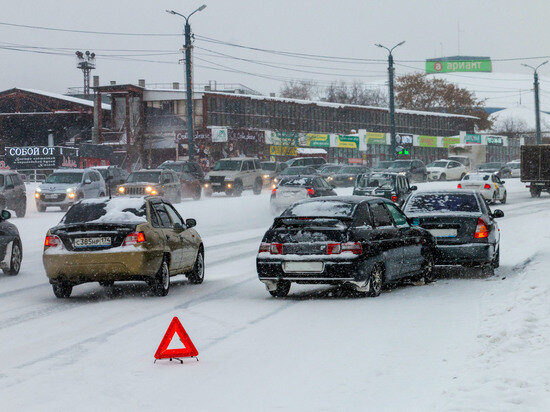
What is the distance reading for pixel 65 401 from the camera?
23.0ft

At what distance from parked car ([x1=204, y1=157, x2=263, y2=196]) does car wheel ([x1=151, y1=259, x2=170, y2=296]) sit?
34.6m

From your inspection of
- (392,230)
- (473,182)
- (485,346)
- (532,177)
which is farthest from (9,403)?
(532,177)

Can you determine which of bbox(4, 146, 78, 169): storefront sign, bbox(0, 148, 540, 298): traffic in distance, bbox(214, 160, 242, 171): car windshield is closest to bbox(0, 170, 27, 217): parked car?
bbox(214, 160, 242, 171): car windshield

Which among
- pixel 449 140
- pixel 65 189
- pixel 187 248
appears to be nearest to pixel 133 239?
pixel 187 248

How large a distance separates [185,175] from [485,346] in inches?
1492

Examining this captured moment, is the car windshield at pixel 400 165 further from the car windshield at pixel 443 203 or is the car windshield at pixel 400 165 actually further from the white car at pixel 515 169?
the car windshield at pixel 443 203

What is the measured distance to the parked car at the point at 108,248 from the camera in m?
13.1

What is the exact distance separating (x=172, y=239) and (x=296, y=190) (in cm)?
2131

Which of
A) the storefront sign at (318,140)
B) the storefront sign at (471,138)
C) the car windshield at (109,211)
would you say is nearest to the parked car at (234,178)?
the car windshield at (109,211)

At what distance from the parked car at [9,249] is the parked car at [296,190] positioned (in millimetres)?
18321

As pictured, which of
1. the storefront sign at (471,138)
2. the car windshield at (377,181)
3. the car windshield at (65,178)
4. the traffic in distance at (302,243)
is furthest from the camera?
the storefront sign at (471,138)

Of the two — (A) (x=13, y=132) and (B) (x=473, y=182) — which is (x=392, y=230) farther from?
(A) (x=13, y=132)

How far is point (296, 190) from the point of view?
116 ft

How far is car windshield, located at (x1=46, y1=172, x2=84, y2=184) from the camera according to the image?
128 feet
